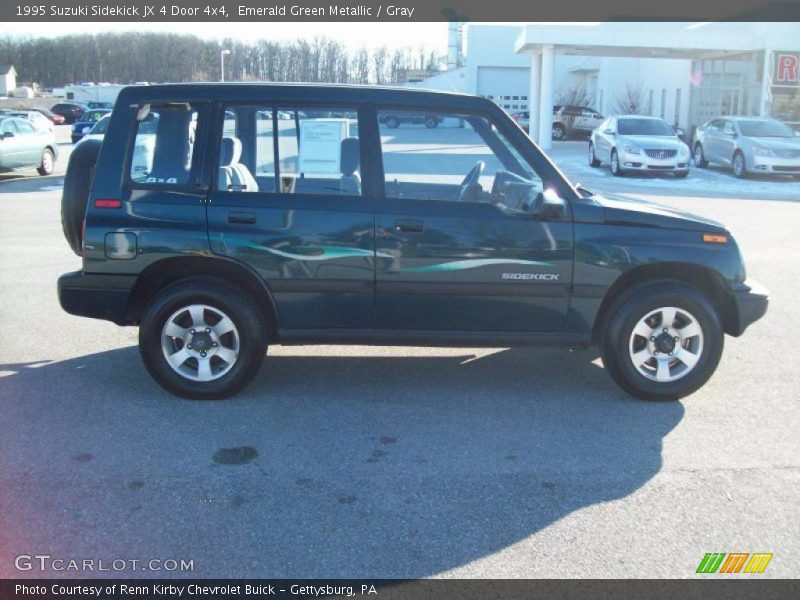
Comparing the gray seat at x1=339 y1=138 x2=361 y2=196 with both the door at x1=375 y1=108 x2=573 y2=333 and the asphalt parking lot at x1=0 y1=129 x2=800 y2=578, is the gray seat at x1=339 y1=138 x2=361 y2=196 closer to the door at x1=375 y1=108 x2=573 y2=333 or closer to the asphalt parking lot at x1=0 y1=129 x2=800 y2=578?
the door at x1=375 y1=108 x2=573 y2=333

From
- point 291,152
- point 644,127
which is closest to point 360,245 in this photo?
point 291,152

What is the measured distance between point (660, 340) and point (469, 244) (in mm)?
1416

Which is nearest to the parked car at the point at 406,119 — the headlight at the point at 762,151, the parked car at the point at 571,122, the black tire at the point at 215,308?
the black tire at the point at 215,308

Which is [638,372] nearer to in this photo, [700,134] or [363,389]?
[363,389]

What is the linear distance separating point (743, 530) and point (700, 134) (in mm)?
23281

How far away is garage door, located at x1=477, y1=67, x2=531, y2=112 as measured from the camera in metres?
48.9

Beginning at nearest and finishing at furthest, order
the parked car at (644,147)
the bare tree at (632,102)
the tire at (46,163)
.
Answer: the parked car at (644,147)
the tire at (46,163)
the bare tree at (632,102)

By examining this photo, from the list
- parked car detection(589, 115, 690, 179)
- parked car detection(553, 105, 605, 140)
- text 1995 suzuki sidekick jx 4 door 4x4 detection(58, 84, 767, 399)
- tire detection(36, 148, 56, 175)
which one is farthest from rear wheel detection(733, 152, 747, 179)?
tire detection(36, 148, 56, 175)

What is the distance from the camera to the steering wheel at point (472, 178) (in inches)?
212

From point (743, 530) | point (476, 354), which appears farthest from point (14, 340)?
point (743, 530)

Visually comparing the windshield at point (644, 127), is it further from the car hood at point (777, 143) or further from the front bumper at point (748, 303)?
the front bumper at point (748, 303)

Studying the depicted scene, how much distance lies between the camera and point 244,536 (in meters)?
3.64

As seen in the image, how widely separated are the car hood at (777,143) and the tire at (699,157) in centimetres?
294

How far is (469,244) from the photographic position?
5.20 m
